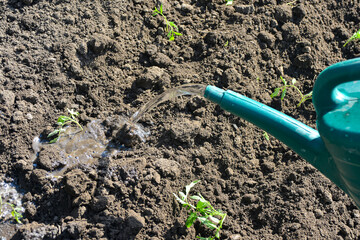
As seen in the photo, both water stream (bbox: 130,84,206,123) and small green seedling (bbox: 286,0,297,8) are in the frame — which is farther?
small green seedling (bbox: 286,0,297,8)

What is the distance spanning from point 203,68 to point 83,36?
949 millimetres

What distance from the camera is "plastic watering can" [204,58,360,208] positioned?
1.25 metres

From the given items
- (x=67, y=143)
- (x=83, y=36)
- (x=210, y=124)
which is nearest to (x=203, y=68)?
(x=210, y=124)

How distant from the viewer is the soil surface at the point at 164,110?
2.05 meters

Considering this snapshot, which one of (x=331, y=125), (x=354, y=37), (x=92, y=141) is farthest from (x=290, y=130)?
(x=354, y=37)

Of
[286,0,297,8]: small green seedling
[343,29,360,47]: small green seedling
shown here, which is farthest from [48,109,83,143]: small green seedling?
[343,29,360,47]: small green seedling

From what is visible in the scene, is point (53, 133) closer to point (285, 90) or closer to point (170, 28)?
point (170, 28)

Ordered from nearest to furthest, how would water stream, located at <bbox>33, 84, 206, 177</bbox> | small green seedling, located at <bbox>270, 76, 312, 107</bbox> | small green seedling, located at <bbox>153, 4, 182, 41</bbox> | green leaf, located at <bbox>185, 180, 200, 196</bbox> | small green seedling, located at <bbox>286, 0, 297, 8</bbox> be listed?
1. green leaf, located at <bbox>185, 180, 200, 196</bbox>
2. water stream, located at <bbox>33, 84, 206, 177</bbox>
3. small green seedling, located at <bbox>270, 76, 312, 107</bbox>
4. small green seedling, located at <bbox>153, 4, 182, 41</bbox>
5. small green seedling, located at <bbox>286, 0, 297, 8</bbox>

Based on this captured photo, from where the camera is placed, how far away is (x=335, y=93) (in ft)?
4.58

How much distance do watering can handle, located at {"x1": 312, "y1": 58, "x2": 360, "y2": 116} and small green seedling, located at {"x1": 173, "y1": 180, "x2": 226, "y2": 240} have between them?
891mm

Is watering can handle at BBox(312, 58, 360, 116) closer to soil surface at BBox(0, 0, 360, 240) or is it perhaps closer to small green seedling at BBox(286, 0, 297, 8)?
soil surface at BBox(0, 0, 360, 240)

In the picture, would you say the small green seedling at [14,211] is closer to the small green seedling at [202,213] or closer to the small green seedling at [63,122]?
the small green seedling at [63,122]

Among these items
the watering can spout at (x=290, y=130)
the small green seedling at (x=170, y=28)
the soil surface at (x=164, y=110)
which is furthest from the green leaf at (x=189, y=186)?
the small green seedling at (x=170, y=28)

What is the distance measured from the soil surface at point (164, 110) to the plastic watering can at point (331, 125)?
2.48 ft
